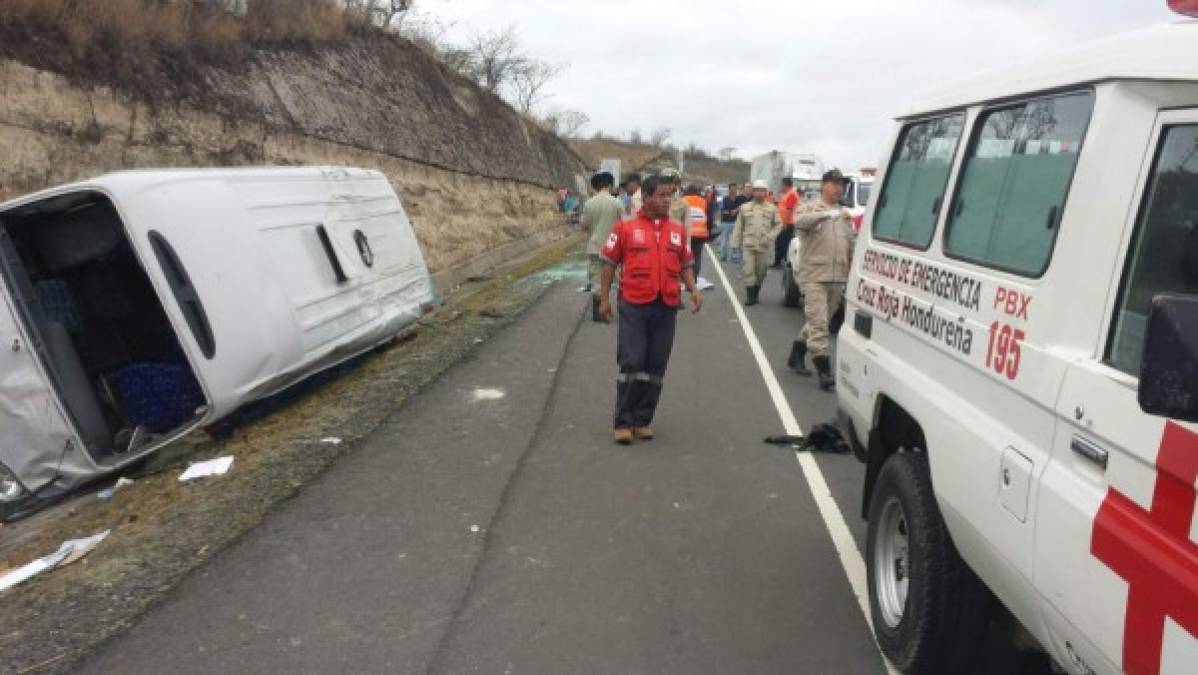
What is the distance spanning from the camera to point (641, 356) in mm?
6609

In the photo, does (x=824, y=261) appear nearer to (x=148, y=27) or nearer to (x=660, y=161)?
(x=148, y=27)

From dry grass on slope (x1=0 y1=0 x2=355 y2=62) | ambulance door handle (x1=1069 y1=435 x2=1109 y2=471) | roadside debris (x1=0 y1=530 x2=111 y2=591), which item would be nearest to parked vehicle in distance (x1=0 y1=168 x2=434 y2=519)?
roadside debris (x1=0 y1=530 x2=111 y2=591)

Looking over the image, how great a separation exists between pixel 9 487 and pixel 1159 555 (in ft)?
23.9

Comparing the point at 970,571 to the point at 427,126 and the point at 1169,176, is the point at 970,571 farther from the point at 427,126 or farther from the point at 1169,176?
the point at 427,126

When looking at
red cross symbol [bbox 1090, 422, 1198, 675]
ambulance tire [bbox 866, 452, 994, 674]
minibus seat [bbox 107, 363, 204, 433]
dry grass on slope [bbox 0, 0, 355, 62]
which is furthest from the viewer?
dry grass on slope [bbox 0, 0, 355, 62]

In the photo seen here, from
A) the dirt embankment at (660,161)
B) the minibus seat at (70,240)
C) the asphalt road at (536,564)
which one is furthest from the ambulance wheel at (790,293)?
the dirt embankment at (660,161)

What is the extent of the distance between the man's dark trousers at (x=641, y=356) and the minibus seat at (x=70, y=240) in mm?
4437

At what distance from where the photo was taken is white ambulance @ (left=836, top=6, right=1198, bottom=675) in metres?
2.00

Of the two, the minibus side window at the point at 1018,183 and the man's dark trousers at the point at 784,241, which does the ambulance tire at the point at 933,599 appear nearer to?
the minibus side window at the point at 1018,183

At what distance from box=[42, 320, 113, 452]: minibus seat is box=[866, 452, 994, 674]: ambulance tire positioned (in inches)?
225

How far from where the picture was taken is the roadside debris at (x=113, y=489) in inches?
255

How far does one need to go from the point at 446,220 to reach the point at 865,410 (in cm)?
1966

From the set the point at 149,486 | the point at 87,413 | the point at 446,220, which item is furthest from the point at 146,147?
the point at 446,220

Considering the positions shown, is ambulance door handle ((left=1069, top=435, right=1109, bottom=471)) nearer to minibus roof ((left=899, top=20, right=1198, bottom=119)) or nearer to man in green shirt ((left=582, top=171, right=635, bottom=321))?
minibus roof ((left=899, top=20, right=1198, bottom=119))
